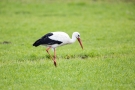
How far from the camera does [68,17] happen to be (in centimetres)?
1938

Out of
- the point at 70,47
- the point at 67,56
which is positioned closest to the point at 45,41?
the point at 67,56

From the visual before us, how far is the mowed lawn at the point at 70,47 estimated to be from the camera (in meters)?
8.27

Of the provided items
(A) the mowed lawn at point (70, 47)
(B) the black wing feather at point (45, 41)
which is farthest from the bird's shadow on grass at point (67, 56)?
(B) the black wing feather at point (45, 41)

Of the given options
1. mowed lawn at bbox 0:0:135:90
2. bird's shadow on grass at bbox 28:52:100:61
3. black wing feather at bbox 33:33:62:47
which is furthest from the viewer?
bird's shadow on grass at bbox 28:52:100:61

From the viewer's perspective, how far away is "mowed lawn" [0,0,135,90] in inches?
326

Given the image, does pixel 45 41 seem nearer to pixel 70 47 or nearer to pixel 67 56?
pixel 67 56

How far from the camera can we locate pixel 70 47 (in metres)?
12.8

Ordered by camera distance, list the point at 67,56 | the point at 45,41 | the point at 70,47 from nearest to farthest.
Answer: the point at 45,41, the point at 67,56, the point at 70,47

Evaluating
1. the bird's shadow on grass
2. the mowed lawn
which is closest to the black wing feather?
the mowed lawn

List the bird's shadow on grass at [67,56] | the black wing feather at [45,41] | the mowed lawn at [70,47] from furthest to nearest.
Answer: the bird's shadow on grass at [67,56] < the black wing feather at [45,41] < the mowed lawn at [70,47]

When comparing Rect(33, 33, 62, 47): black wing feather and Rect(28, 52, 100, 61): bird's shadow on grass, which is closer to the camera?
Rect(33, 33, 62, 47): black wing feather

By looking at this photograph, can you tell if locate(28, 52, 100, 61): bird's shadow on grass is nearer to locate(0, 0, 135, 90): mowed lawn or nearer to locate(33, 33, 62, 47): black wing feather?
locate(0, 0, 135, 90): mowed lawn

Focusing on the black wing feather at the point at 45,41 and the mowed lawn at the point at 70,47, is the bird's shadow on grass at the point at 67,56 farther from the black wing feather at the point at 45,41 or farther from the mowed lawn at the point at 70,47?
the black wing feather at the point at 45,41

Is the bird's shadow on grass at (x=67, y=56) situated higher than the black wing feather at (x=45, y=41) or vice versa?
the black wing feather at (x=45, y=41)
